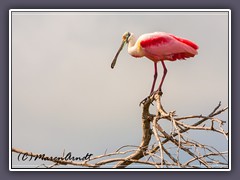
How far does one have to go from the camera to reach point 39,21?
3072 millimetres

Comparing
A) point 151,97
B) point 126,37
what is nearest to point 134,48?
point 126,37

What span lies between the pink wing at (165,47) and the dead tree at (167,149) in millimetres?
268

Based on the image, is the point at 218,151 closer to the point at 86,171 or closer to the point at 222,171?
the point at 222,171

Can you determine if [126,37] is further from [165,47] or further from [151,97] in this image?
[151,97]

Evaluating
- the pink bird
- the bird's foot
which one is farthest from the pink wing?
the bird's foot

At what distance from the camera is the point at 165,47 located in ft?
10.4

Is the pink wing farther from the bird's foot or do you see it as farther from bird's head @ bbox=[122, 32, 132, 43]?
the bird's foot

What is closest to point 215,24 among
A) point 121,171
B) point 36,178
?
point 121,171

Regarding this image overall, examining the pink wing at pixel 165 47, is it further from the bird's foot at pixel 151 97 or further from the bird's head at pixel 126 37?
the bird's foot at pixel 151 97

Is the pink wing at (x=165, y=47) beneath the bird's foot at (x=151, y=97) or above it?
above

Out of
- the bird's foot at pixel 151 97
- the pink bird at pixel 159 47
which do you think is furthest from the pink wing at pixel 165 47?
the bird's foot at pixel 151 97

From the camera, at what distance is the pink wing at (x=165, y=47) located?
10.1 ft

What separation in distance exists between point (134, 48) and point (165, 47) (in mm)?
190

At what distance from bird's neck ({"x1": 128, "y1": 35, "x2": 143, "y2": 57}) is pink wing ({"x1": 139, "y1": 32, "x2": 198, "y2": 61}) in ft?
0.10
